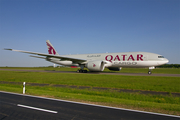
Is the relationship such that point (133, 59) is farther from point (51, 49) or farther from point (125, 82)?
point (51, 49)

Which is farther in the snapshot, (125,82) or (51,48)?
(51,48)

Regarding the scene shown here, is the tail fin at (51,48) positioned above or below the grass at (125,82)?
above

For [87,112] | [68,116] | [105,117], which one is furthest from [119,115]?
[68,116]

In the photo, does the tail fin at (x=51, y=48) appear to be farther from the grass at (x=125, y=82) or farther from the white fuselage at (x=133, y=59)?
the grass at (x=125, y=82)

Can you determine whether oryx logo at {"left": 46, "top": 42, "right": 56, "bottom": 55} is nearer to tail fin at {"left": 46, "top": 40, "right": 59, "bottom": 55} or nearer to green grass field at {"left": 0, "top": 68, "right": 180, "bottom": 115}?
tail fin at {"left": 46, "top": 40, "right": 59, "bottom": 55}

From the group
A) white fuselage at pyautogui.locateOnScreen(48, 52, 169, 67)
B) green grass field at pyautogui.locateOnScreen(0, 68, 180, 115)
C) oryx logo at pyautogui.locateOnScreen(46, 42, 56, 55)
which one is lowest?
green grass field at pyautogui.locateOnScreen(0, 68, 180, 115)

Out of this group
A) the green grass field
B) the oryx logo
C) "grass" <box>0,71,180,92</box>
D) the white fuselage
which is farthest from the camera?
the oryx logo

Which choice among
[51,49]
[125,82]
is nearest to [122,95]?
[125,82]

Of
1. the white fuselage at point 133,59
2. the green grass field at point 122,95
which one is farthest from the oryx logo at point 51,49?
the green grass field at point 122,95

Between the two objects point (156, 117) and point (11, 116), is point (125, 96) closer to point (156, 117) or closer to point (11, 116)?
point (156, 117)

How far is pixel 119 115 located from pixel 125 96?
4.50 metres

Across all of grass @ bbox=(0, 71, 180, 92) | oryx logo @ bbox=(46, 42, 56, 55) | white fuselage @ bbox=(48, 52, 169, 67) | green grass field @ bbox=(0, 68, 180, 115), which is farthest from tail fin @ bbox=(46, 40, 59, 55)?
green grass field @ bbox=(0, 68, 180, 115)

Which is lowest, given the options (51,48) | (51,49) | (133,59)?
(133,59)

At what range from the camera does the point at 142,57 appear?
100ft
